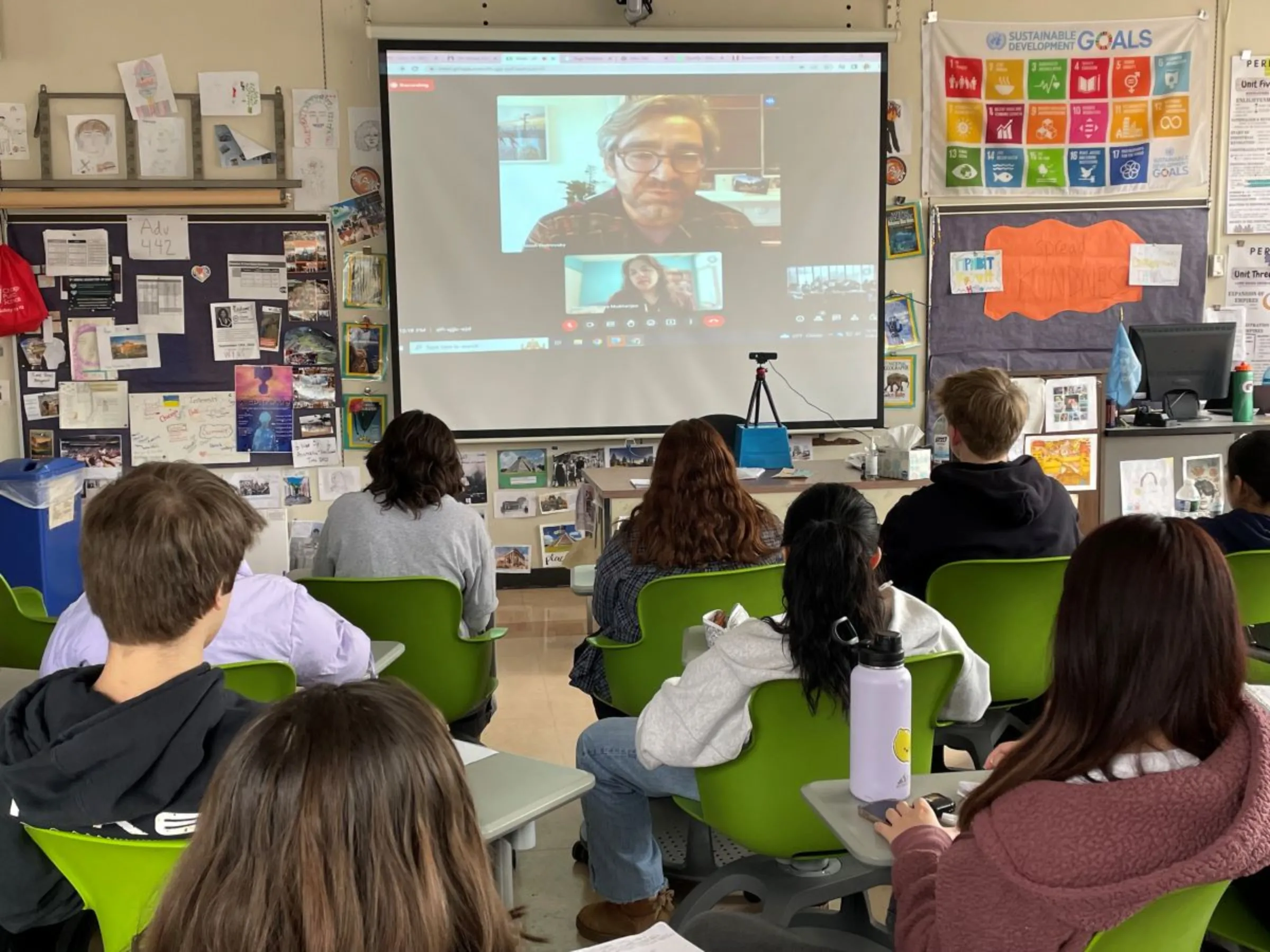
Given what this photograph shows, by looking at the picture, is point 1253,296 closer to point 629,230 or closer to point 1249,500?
point 629,230

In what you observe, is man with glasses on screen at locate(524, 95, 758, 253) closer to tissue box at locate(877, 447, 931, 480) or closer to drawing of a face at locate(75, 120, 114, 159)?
tissue box at locate(877, 447, 931, 480)

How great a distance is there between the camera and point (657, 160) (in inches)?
223

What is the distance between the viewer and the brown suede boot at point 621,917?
2600 mm

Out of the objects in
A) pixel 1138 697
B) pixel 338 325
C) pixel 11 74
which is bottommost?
pixel 1138 697

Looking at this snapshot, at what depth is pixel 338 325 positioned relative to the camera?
5.58 meters

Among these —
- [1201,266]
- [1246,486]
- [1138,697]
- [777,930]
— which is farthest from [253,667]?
[1201,266]

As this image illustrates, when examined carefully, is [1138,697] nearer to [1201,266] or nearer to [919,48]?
[919,48]

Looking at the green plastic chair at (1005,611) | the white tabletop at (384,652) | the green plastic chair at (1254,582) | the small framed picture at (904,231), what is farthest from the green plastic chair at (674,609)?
the small framed picture at (904,231)

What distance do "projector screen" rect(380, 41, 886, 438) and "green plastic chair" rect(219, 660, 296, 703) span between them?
3.68m

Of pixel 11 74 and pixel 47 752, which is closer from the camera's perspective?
pixel 47 752

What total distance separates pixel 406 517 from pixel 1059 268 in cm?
411

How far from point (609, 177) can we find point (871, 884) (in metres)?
4.31

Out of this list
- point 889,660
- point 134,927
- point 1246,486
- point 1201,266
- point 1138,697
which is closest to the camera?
point 1138,697

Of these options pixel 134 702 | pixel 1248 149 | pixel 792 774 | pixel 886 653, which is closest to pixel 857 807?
pixel 886 653
